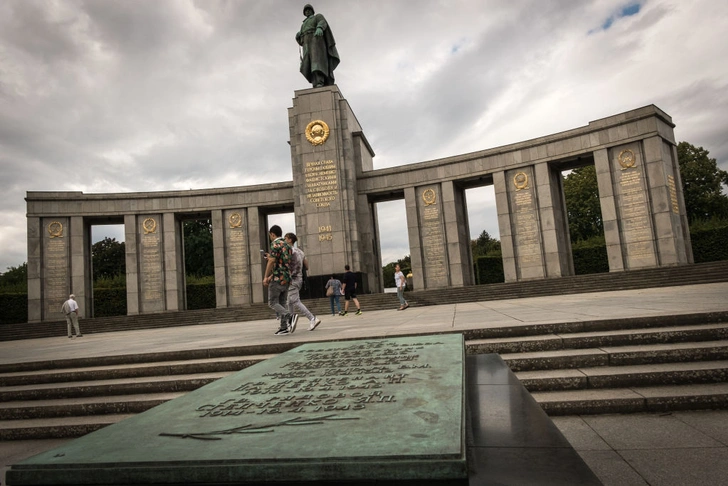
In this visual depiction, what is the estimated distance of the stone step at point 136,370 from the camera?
6434mm

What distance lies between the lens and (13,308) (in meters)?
27.8

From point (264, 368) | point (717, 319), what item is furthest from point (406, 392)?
point (717, 319)

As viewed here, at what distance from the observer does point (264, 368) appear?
12.0 feet

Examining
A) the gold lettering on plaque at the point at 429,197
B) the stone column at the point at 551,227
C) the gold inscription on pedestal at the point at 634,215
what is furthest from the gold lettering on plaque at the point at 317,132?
the gold inscription on pedestal at the point at 634,215

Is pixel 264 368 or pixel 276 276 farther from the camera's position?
pixel 276 276

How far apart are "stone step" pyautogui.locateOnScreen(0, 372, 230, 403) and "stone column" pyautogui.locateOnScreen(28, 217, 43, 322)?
2169 cm

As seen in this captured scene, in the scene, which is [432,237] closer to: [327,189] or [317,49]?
[327,189]

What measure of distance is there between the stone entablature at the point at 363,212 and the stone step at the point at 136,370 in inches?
689

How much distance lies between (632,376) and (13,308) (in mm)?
33241

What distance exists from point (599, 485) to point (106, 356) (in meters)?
7.37

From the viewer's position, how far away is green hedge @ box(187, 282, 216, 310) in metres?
32.1

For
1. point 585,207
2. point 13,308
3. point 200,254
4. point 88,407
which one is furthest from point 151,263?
point 585,207

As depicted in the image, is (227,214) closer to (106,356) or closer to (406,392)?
(106,356)

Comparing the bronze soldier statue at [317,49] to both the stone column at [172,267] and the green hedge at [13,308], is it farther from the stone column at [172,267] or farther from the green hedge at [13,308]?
the green hedge at [13,308]
